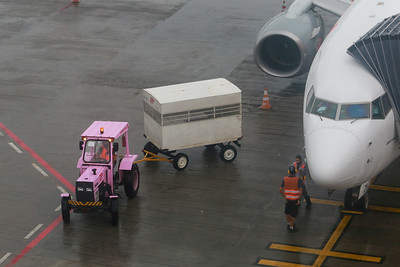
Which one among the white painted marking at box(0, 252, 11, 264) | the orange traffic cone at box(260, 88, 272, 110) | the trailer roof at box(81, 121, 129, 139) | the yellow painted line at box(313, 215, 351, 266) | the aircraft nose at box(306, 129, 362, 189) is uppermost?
the aircraft nose at box(306, 129, 362, 189)

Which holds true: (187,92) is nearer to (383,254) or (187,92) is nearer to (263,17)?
(383,254)

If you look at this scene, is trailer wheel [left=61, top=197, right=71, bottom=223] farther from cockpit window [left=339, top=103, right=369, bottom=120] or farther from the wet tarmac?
cockpit window [left=339, top=103, right=369, bottom=120]

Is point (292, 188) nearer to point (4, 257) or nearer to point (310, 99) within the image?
point (310, 99)

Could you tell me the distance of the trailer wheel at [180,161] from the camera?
91.0 feet

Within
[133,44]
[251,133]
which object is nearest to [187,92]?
[251,133]

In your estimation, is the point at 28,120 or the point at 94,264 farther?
the point at 28,120

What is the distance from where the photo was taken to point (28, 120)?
3234 cm

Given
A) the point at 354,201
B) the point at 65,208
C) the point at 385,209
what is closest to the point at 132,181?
the point at 65,208

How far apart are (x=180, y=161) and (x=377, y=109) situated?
7.41m

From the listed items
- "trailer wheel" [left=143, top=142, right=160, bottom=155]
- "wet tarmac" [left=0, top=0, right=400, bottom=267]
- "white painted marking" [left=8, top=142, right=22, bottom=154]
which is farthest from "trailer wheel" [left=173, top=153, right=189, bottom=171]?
"white painted marking" [left=8, top=142, right=22, bottom=154]

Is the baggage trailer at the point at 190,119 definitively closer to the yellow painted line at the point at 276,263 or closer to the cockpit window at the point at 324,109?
the cockpit window at the point at 324,109

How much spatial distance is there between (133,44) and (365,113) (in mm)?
20683

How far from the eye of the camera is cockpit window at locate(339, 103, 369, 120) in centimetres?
2245

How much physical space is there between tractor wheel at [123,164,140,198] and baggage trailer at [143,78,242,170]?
189 cm
